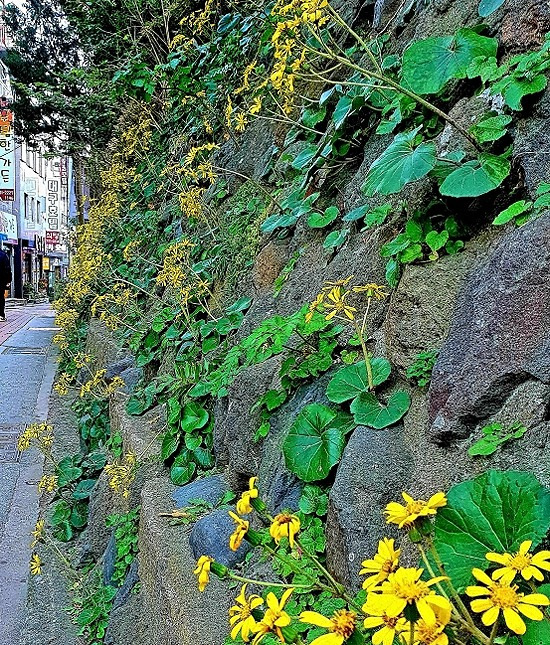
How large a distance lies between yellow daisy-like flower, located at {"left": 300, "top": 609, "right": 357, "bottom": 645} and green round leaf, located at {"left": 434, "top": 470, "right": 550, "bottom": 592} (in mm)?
236

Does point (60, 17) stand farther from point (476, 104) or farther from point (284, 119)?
point (476, 104)

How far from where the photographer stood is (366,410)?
187 centimetres

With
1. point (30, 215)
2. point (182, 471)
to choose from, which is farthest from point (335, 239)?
point (30, 215)

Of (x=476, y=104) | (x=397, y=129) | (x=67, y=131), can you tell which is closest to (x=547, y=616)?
(x=476, y=104)

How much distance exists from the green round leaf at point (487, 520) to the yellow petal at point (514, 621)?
26 centimetres

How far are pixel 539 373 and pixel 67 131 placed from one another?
13173 millimetres

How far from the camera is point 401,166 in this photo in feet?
6.50

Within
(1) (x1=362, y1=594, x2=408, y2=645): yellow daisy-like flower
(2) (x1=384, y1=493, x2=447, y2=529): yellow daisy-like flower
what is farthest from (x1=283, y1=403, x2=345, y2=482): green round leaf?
(1) (x1=362, y1=594, x2=408, y2=645): yellow daisy-like flower

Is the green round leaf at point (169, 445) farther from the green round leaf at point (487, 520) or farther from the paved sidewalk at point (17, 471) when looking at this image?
the green round leaf at point (487, 520)

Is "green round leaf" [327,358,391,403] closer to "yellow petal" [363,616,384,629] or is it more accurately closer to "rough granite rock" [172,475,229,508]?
"rough granite rock" [172,475,229,508]

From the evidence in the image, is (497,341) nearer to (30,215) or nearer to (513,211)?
(513,211)

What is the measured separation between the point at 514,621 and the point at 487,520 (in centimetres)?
32

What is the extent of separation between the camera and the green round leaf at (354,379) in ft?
6.36

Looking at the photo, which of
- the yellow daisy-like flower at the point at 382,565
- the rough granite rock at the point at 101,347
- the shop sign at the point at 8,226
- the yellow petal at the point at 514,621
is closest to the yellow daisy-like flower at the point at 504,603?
the yellow petal at the point at 514,621
